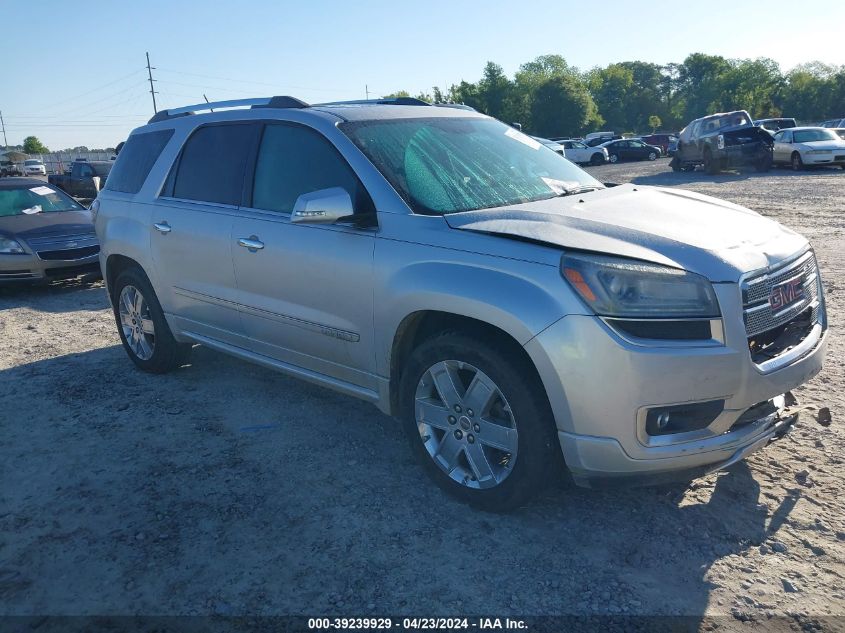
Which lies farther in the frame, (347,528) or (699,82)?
(699,82)

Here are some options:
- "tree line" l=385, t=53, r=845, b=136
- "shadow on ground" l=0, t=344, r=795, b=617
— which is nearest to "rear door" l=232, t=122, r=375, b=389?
"shadow on ground" l=0, t=344, r=795, b=617

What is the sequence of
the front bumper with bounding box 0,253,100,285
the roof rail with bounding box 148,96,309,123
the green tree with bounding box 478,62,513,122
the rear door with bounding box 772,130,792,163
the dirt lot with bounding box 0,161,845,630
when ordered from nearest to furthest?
the dirt lot with bounding box 0,161,845,630, the roof rail with bounding box 148,96,309,123, the front bumper with bounding box 0,253,100,285, the rear door with bounding box 772,130,792,163, the green tree with bounding box 478,62,513,122

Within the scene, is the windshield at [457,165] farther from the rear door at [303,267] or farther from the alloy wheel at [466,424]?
the alloy wheel at [466,424]

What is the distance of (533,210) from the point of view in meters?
3.42

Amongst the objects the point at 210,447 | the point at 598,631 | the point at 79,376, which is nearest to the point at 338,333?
the point at 210,447

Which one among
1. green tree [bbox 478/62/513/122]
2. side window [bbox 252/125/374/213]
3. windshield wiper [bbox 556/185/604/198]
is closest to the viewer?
side window [bbox 252/125/374/213]

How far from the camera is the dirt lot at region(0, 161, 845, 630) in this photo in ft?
8.71

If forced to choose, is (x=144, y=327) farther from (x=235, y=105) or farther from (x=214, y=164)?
(x=235, y=105)

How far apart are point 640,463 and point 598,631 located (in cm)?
68

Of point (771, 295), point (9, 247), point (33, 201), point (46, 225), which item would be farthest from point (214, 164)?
point (33, 201)

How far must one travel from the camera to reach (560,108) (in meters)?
72.3

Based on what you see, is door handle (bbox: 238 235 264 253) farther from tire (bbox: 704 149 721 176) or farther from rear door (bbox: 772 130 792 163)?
rear door (bbox: 772 130 792 163)

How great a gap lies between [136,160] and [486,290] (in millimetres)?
3640

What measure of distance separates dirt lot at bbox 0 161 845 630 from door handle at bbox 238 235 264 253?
114 cm
